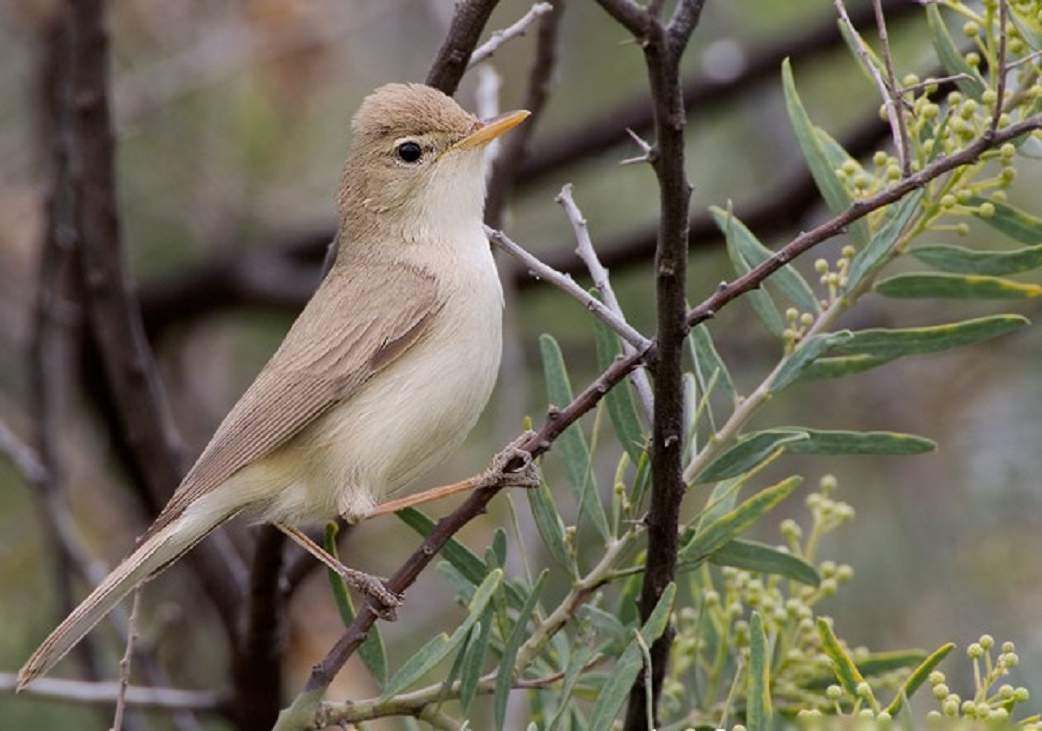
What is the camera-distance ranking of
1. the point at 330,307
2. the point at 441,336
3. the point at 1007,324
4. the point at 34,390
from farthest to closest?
the point at 34,390, the point at 330,307, the point at 441,336, the point at 1007,324

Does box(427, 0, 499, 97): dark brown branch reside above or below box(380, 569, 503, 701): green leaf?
above

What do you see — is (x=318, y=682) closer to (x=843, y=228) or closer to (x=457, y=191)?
(x=843, y=228)

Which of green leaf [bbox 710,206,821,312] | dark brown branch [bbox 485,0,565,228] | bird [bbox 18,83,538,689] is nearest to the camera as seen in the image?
green leaf [bbox 710,206,821,312]

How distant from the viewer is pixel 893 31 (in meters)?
5.23

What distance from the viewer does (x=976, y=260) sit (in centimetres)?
249

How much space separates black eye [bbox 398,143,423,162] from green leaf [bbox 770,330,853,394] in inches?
52.8

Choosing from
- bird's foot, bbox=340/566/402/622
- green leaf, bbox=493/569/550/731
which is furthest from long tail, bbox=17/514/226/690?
green leaf, bbox=493/569/550/731

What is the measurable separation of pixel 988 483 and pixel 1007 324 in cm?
249

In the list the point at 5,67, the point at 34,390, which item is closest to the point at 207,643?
the point at 34,390

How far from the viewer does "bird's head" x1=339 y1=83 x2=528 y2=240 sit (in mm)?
3424

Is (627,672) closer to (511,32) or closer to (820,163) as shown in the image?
(820,163)

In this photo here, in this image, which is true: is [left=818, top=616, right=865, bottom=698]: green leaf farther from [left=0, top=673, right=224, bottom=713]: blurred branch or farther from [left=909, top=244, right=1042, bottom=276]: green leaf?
[left=0, top=673, right=224, bottom=713]: blurred branch

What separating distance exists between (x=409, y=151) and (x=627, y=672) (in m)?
1.60

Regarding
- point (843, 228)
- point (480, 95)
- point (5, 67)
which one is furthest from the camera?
point (5, 67)
